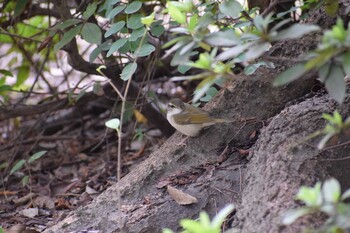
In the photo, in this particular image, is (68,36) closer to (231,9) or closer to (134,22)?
(134,22)

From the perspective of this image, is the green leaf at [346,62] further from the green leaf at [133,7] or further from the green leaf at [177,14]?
the green leaf at [133,7]

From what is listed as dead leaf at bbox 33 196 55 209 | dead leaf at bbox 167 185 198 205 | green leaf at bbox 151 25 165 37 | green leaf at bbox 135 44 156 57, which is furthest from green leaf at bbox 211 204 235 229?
dead leaf at bbox 33 196 55 209

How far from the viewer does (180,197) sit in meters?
3.29

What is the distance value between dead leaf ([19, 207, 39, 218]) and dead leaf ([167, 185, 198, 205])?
1266 millimetres

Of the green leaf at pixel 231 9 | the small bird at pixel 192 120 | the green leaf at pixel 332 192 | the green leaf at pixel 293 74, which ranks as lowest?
the small bird at pixel 192 120

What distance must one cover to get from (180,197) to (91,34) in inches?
47.7

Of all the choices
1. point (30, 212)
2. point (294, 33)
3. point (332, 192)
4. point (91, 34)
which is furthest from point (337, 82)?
point (30, 212)

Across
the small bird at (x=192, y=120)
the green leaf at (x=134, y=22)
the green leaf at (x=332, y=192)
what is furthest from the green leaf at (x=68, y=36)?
the green leaf at (x=332, y=192)

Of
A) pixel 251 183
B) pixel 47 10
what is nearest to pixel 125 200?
pixel 251 183

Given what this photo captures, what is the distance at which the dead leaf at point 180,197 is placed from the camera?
10.6ft

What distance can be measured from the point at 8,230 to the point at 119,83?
1.61 metres

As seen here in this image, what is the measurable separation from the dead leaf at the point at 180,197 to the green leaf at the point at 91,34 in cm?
106

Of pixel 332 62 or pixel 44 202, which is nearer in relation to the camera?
pixel 332 62

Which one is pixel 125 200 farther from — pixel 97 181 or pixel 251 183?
pixel 97 181
